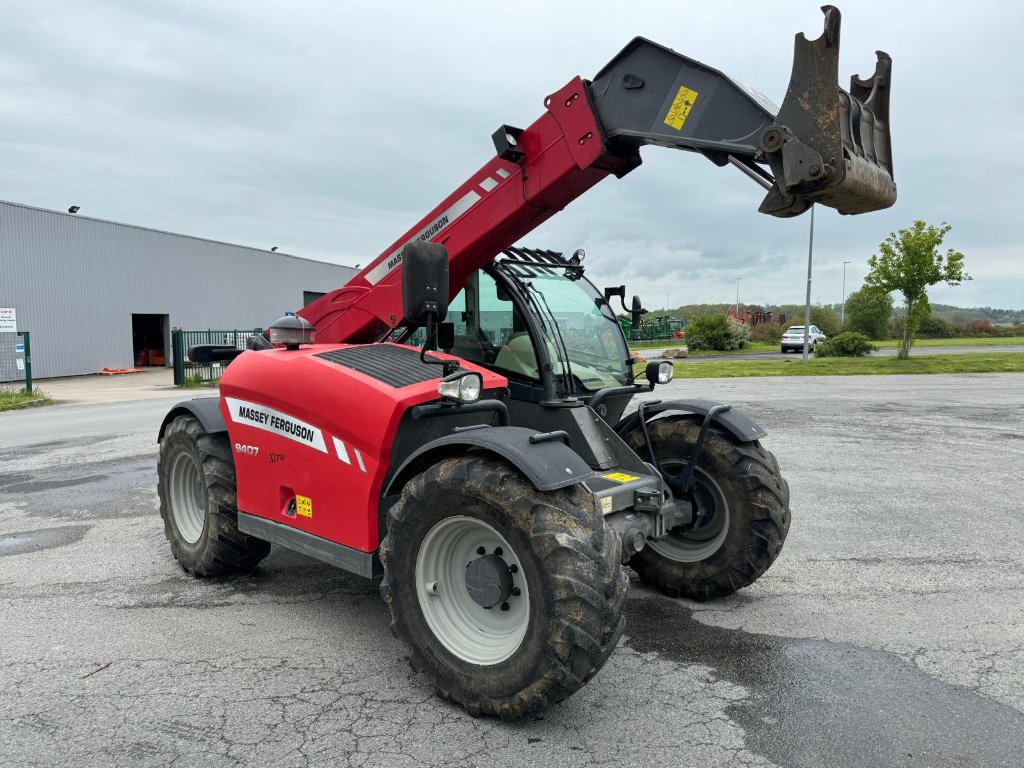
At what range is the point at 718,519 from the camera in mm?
4750

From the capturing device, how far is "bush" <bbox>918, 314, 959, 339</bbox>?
5562 cm

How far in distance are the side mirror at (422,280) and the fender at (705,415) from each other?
1.86 m

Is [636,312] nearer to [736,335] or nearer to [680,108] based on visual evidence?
[680,108]

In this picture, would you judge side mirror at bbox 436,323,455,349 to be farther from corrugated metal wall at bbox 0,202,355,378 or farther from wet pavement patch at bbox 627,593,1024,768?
corrugated metal wall at bbox 0,202,355,378

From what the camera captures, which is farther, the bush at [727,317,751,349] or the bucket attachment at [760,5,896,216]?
the bush at [727,317,751,349]

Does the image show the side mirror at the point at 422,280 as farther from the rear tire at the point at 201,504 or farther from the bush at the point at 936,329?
the bush at the point at 936,329

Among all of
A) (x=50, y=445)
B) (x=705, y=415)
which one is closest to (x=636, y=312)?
(x=705, y=415)

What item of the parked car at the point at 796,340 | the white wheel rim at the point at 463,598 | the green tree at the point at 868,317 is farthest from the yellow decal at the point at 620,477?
the green tree at the point at 868,317

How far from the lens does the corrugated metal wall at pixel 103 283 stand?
26.2 meters

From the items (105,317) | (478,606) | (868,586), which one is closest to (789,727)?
(478,606)

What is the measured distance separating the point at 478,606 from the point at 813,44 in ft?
9.41

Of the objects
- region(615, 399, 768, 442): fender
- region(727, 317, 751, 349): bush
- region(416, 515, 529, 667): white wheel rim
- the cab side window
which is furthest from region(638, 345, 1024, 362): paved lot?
region(416, 515, 529, 667): white wheel rim

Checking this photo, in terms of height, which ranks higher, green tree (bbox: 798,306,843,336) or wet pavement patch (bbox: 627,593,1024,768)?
green tree (bbox: 798,306,843,336)

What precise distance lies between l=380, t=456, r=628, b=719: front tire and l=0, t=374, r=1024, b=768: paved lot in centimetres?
23
